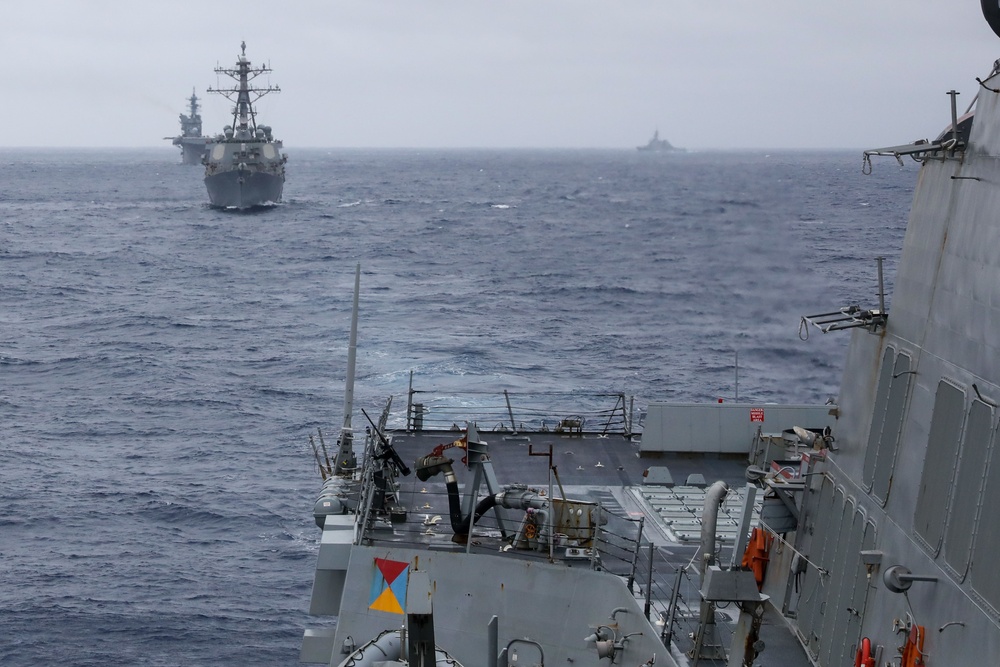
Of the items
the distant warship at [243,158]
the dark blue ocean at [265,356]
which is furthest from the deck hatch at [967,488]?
the distant warship at [243,158]

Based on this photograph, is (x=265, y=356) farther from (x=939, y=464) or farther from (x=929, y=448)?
(x=939, y=464)

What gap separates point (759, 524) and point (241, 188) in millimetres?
131533

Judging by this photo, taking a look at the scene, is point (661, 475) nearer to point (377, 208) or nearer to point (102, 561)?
point (102, 561)

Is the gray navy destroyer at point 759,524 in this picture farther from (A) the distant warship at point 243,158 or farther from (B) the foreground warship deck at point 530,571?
(A) the distant warship at point 243,158

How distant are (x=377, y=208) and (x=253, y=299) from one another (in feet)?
249

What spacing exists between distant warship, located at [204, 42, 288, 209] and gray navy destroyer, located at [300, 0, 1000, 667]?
395 feet

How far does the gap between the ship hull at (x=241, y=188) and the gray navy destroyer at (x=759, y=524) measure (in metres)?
122

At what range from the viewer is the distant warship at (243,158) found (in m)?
138

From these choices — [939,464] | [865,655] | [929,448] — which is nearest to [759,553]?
[865,655]

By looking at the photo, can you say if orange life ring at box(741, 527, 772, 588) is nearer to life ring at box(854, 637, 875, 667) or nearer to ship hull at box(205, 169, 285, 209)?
life ring at box(854, 637, 875, 667)

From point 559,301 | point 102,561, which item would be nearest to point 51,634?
point 102,561

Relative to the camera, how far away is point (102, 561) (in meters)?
29.8

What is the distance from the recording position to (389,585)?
619 inches

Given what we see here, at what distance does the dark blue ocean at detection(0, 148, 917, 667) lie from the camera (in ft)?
92.3
